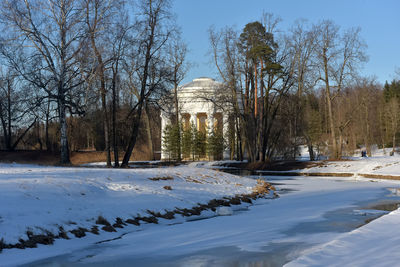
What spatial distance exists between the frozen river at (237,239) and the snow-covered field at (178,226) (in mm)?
17

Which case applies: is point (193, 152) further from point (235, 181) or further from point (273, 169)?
point (235, 181)

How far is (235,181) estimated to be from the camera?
2009 cm

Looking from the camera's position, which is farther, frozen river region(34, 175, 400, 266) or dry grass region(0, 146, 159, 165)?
dry grass region(0, 146, 159, 165)

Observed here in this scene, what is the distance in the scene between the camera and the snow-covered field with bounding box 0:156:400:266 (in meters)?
7.02

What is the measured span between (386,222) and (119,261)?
229 inches

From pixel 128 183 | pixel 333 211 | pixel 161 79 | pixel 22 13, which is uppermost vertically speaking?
pixel 22 13

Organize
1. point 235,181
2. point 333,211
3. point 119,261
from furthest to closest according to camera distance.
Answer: point 235,181 < point 333,211 < point 119,261

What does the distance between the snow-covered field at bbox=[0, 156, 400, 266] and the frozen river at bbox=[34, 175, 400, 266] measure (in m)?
0.02

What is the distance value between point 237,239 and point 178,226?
2.36 m

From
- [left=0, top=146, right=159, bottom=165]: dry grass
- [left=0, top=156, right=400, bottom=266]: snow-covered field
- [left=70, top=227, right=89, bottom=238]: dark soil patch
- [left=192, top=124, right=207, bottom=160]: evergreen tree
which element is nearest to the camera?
[left=0, top=156, right=400, bottom=266]: snow-covered field

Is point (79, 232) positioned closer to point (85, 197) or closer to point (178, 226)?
point (85, 197)

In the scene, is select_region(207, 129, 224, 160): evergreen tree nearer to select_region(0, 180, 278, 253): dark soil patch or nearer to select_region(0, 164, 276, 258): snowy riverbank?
select_region(0, 180, 278, 253): dark soil patch

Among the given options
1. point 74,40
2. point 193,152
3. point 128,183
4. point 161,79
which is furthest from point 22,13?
point 193,152

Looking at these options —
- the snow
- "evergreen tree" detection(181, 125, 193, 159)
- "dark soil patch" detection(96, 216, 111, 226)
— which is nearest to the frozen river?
"dark soil patch" detection(96, 216, 111, 226)
